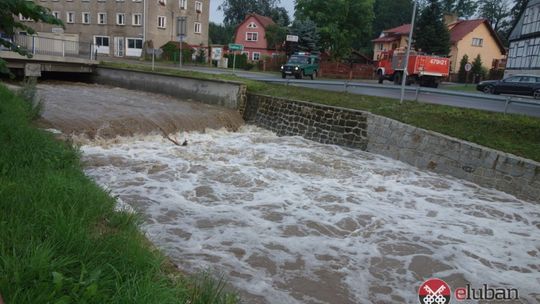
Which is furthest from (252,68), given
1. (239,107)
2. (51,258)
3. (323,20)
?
(51,258)

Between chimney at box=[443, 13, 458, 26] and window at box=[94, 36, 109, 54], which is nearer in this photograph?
window at box=[94, 36, 109, 54]

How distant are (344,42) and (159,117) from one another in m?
41.1

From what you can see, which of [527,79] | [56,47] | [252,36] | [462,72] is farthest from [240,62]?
[527,79]

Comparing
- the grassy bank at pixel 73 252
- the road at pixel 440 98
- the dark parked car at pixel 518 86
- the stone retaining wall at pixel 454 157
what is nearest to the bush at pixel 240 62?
the dark parked car at pixel 518 86

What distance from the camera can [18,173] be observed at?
5.49 metres

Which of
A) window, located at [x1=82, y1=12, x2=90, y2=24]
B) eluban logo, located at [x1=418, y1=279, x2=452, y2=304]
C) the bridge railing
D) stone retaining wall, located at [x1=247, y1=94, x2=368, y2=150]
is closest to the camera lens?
eluban logo, located at [x1=418, y1=279, x2=452, y2=304]

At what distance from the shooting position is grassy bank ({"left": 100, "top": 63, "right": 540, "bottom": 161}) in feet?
38.9

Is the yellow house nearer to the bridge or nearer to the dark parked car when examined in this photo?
the dark parked car

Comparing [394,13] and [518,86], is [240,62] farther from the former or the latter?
[394,13]

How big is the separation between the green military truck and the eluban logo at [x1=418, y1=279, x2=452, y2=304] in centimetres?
3058

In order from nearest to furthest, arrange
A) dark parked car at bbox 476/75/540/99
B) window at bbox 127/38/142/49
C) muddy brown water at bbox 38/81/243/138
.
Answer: muddy brown water at bbox 38/81/243/138 → dark parked car at bbox 476/75/540/99 → window at bbox 127/38/142/49

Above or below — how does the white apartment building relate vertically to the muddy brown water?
above

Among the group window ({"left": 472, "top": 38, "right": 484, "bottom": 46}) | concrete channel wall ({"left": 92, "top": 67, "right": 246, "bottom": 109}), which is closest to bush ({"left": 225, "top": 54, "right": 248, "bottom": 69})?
concrete channel wall ({"left": 92, "top": 67, "right": 246, "bottom": 109})

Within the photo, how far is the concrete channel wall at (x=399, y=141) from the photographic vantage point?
10594mm
